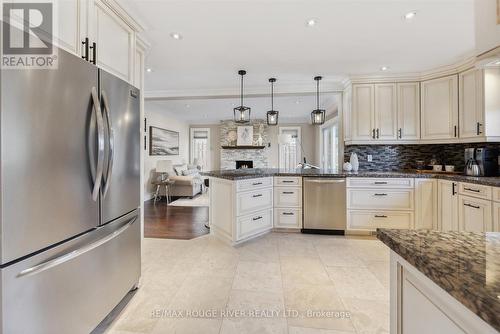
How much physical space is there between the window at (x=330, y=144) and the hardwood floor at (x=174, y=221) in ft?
12.8

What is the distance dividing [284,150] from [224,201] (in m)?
5.90

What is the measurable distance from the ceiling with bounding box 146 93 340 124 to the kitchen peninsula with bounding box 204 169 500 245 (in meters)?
2.44

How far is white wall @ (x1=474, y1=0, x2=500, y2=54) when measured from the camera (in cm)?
71

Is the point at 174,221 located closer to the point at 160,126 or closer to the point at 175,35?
the point at 175,35

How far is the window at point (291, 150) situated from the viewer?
28.3ft

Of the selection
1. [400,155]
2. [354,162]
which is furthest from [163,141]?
[400,155]

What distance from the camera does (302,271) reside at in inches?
90.6

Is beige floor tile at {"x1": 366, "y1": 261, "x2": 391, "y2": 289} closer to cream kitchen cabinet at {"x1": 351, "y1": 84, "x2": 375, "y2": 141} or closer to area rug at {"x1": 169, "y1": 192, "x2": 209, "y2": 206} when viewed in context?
cream kitchen cabinet at {"x1": 351, "y1": 84, "x2": 375, "y2": 141}

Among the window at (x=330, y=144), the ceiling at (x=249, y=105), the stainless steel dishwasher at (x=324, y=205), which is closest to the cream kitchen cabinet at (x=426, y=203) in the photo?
the stainless steel dishwasher at (x=324, y=205)

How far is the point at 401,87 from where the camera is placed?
3529 millimetres

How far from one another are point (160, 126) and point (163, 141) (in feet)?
1.51

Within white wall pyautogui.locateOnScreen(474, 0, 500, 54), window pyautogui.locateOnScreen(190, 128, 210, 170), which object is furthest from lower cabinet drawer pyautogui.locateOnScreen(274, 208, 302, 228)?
window pyautogui.locateOnScreen(190, 128, 210, 170)

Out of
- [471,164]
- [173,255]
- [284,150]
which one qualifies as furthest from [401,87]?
[284,150]

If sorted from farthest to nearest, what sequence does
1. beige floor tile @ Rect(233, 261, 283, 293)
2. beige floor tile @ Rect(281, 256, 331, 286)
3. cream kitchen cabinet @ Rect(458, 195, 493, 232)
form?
cream kitchen cabinet @ Rect(458, 195, 493, 232)
beige floor tile @ Rect(281, 256, 331, 286)
beige floor tile @ Rect(233, 261, 283, 293)
